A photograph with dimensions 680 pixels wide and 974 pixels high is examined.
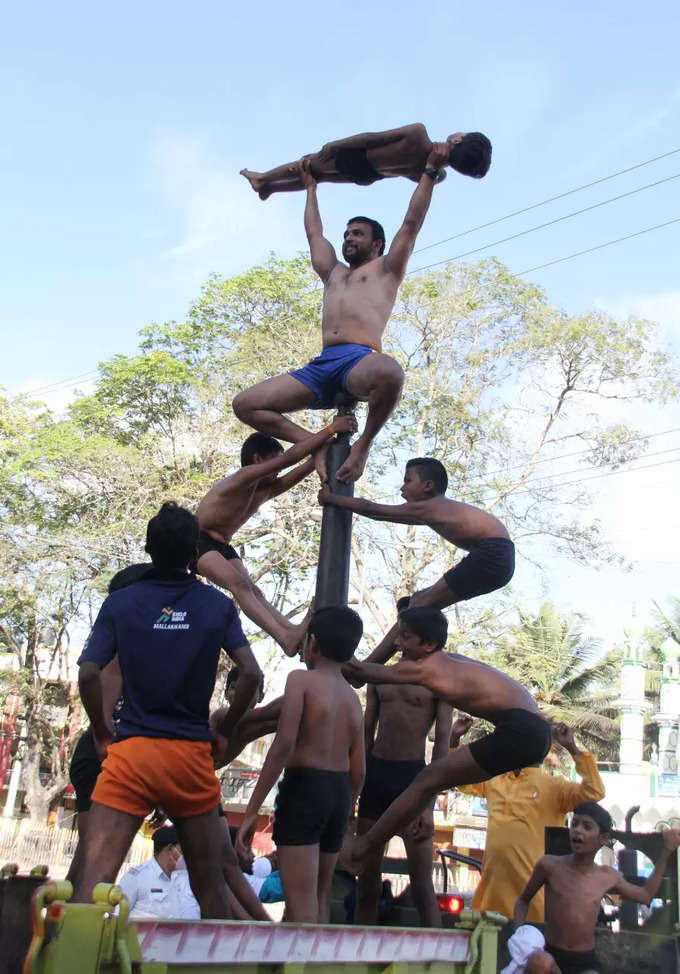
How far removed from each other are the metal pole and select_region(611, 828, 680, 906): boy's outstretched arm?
207 centimetres

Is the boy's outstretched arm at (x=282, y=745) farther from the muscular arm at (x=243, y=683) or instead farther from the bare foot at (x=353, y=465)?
the bare foot at (x=353, y=465)

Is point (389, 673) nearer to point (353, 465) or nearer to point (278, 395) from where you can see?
point (353, 465)

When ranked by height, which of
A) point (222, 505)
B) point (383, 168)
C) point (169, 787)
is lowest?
point (169, 787)

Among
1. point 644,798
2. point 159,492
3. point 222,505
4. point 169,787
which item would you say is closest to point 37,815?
point 159,492

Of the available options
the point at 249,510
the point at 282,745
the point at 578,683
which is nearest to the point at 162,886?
the point at 249,510

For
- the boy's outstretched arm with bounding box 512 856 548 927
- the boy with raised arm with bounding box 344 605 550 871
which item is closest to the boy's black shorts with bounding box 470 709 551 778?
the boy with raised arm with bounding box 344 605 550 871

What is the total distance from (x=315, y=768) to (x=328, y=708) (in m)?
0.26

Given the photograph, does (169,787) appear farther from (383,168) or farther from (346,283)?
(383,168)

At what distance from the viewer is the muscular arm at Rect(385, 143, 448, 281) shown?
18.7 feet

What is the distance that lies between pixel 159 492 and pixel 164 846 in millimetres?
16992

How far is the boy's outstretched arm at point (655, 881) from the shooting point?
17.2 feet

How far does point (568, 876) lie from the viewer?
5.43 metres

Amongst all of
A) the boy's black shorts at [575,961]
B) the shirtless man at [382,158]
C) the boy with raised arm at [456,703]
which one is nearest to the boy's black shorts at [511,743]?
the boy with raised arm at [456,703]

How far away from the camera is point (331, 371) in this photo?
5.68 meters
